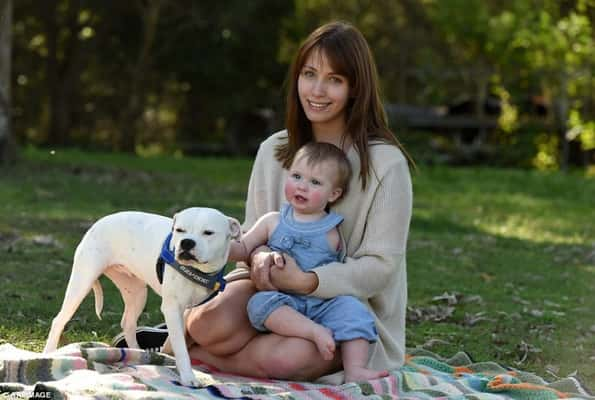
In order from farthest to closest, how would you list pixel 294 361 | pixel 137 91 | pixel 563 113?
pixel 137 91, pixel 563 113, pixel 294 361

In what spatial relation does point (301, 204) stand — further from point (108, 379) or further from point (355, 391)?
point (108, 379)

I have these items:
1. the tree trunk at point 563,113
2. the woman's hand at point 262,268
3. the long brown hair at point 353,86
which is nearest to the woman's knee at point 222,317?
the woman's hand at point 262,268

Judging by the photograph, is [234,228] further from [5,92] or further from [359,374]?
[5,92]

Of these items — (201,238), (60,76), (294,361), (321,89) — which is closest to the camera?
(201,238)

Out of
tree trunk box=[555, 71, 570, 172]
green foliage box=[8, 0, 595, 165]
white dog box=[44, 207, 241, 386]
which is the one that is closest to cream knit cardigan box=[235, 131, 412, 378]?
white dog box=[44, 207, 241, 386]

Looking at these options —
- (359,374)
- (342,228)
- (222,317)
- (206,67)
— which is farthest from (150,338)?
(206,67)

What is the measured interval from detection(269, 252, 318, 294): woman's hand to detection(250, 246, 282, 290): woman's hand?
0.05ft

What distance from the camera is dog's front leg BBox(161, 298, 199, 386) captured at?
448 cm

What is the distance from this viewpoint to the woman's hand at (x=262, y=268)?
189 inches

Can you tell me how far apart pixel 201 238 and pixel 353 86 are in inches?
49.6

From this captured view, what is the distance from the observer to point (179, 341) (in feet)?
14.9

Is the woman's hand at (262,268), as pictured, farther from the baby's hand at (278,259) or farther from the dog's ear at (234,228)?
the dog's ear at (234,228)

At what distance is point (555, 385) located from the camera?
4906 millimetres

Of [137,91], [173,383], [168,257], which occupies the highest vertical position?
[168,257]
